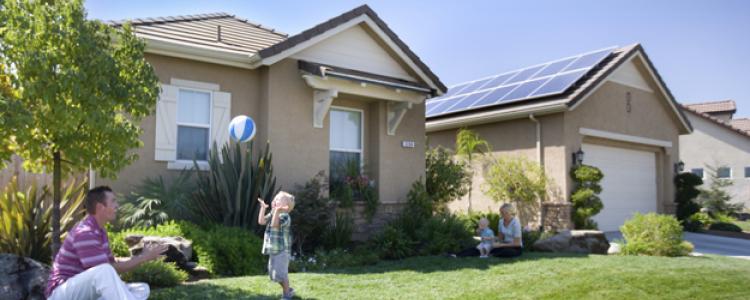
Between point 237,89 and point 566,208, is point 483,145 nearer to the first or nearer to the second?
point 566,208

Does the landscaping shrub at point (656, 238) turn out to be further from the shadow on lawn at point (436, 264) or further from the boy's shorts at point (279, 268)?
the boy's shorts at point (279, 268)

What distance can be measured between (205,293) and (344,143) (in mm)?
6588

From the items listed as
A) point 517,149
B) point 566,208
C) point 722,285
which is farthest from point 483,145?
point 722,285

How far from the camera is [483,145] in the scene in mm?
17203

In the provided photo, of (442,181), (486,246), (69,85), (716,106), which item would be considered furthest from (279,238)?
(716,106)

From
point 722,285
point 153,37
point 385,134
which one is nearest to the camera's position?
point 722,285

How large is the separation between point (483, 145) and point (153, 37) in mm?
9980

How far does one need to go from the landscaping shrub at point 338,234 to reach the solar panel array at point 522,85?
741 centimetres

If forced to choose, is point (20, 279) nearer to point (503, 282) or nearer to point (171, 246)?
point (171, 246)

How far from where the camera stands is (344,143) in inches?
509

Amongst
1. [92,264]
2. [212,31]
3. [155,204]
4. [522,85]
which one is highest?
[212,31]

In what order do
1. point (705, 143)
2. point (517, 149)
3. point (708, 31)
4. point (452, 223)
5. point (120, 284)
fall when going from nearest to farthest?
1. point (120, 284)
2. point (452, 223)
3. point (708, 31)
4. point (517, 149)
5. point (705, 143)

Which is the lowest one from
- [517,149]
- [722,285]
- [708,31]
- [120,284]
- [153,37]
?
[722,285]

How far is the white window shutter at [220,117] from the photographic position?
1111 centimetres
